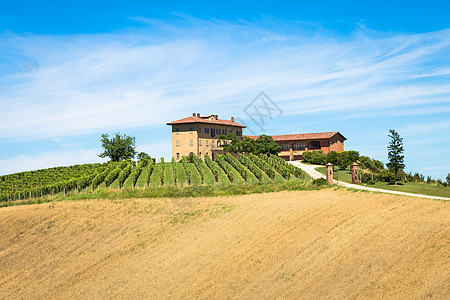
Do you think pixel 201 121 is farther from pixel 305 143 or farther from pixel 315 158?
pixel 315 158

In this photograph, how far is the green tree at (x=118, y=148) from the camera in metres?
72.8

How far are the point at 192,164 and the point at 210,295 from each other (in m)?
43.5

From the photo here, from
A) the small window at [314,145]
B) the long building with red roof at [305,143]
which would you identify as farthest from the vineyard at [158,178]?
the small window at [314,145]

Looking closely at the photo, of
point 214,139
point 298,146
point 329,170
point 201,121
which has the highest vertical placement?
point 201,121

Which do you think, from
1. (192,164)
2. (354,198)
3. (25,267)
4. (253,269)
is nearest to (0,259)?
(25,267)

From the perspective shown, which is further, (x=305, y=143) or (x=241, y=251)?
(x=305, y=143)

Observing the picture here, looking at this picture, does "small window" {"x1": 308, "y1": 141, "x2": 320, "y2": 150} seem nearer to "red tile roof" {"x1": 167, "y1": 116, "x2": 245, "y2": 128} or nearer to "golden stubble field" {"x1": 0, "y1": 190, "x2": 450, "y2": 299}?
"red tile roof" {"x1": 167, "y1": 116, "x2": 245, "y2": 128}

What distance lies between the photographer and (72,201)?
120ft

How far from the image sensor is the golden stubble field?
17.2m

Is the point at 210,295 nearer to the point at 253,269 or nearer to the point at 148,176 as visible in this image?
the point at 253,269

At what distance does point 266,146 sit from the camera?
6569 cm

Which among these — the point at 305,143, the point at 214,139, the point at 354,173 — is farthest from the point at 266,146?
the point at 354,173

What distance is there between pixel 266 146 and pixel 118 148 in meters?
26.3

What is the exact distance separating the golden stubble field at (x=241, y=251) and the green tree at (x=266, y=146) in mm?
33994
